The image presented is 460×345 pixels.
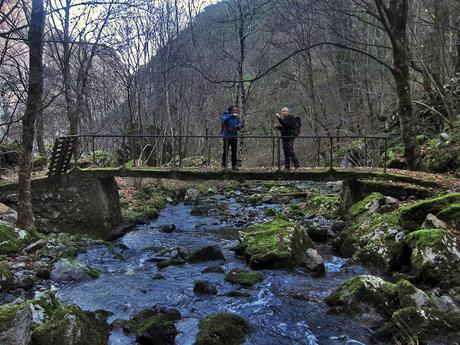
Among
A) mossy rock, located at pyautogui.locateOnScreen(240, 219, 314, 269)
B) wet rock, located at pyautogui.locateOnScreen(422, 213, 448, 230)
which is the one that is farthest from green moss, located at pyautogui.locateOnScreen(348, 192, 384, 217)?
wet rock, located at pyautogui.locateOnScreen(422, 213, 448, 230)

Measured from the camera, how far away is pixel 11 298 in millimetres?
7582

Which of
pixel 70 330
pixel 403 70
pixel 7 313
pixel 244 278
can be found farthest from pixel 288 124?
pixel 7 313

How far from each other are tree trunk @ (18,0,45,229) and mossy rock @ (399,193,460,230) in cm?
865

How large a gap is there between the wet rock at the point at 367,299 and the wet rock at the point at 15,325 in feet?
15.7

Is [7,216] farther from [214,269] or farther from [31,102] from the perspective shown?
[214,269]

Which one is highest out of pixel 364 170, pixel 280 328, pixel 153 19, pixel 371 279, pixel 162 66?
pixel 153 19

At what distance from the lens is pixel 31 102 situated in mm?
9867

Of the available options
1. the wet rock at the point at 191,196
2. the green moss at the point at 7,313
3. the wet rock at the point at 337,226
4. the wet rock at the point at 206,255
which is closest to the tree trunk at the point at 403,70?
the wet rock at the point at 337,226

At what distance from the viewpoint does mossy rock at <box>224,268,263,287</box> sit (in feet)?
29.0

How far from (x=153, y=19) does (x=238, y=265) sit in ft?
55.8

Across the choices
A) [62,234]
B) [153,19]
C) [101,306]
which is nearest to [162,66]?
[153,19]

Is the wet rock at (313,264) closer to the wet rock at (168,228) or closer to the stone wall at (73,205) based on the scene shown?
the wet rock at (168,228)

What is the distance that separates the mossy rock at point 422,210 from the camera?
30.4 ft

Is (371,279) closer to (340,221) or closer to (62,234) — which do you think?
(340,221)
